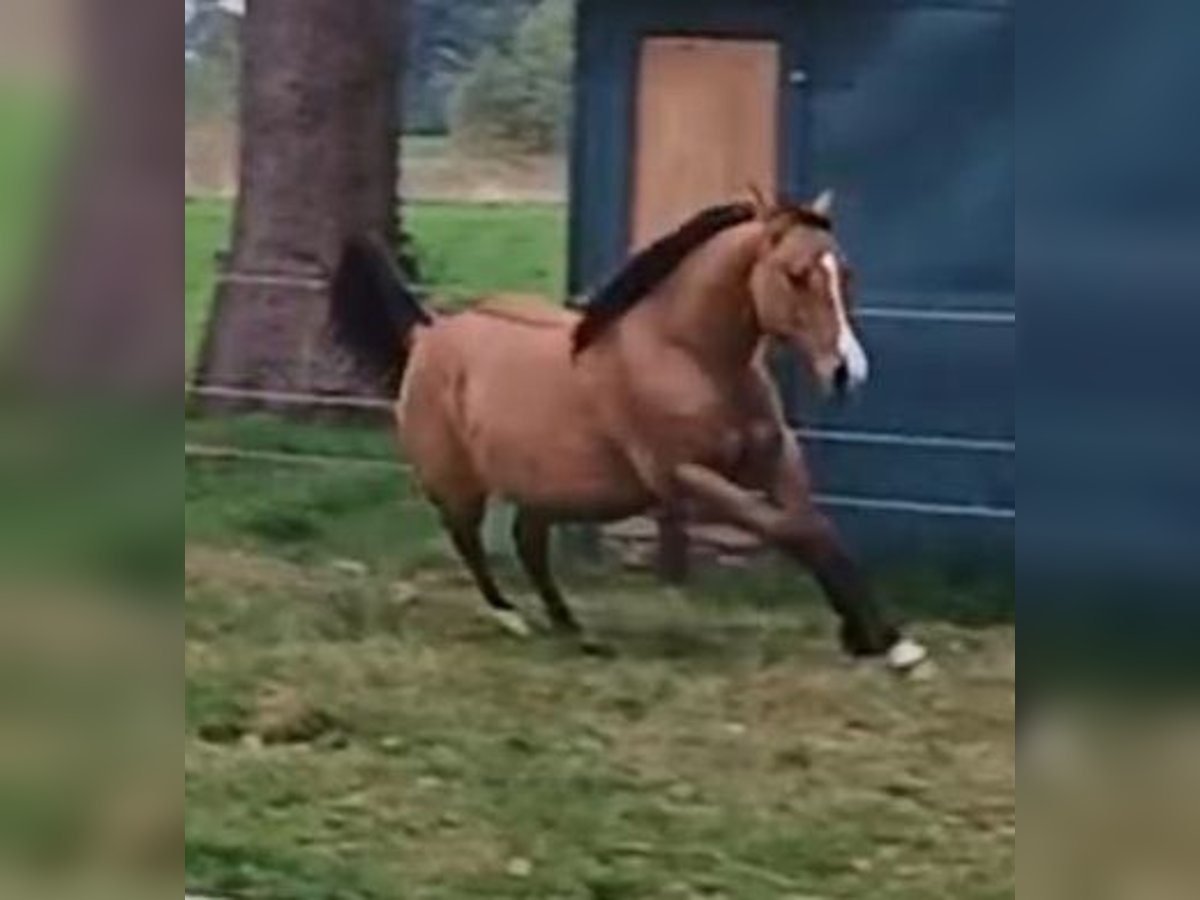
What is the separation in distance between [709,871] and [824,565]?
0.48m

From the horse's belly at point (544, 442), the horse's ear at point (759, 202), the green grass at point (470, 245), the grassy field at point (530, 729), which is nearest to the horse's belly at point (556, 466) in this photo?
the horse's belly at point (544, 442)

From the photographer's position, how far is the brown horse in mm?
4652

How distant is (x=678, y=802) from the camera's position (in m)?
4.77

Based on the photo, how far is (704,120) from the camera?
466 cm

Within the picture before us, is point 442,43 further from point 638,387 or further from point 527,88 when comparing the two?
point 638,387

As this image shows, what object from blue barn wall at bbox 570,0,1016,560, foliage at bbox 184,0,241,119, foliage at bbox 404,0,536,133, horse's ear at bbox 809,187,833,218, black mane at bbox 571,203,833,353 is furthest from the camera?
foliage at bbox 184,0,241,119

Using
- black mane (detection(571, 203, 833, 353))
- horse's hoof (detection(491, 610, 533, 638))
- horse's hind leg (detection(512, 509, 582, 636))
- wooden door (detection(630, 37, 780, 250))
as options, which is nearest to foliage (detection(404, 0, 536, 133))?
wooden door (detection(630, 37, 780, 250))

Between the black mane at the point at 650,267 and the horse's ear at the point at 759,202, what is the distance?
1cm

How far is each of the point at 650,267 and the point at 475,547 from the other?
1.76 feet

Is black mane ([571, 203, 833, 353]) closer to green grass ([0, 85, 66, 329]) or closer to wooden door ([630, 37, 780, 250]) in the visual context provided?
wooden door ([630, 37, 780, 250])

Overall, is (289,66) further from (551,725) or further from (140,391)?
(551,725)

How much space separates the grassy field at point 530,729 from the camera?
15.1ft

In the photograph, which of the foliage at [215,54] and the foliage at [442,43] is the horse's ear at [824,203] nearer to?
the foliage at [442,43]

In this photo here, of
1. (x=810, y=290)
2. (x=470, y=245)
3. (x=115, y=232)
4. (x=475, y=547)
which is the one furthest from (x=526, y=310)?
(x=115, y=232)
